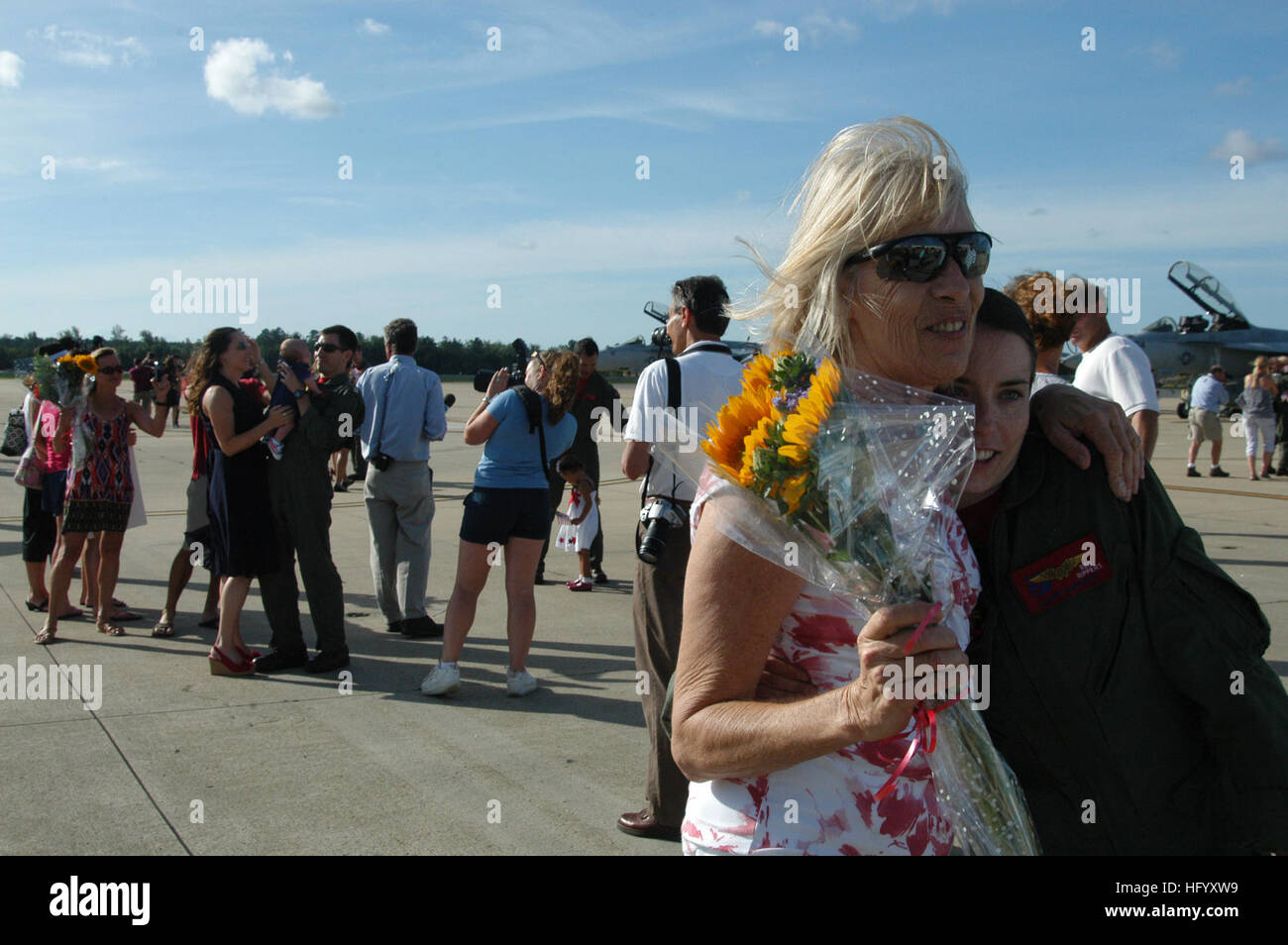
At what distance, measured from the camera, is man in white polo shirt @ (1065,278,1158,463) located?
639 centimetres

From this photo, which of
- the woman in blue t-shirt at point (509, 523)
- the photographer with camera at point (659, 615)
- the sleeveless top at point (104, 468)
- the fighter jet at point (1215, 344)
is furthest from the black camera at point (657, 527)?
the fighter jet at point (1215, 344)

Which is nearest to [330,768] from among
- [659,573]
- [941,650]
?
[659,573]

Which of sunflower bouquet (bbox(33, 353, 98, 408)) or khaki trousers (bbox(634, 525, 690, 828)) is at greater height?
sunflower bouquet (bbox(33, 353, 98, 408))

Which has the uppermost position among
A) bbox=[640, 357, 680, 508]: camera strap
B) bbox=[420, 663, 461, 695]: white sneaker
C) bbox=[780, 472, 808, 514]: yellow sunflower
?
bbox=[640, 357, 680, 508]: camera strap

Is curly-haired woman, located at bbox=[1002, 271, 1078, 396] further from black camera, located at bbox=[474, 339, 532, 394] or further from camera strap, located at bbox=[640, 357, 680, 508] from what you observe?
black camera, located at bbox=[474, 339, 532, 394]

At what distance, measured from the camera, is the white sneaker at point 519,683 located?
579 centimetres

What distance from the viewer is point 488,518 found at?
18.9ft

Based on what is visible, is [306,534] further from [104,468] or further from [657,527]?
[657,527]

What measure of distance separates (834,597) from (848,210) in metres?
0.64

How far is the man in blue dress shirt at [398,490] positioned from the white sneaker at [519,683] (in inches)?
63.5

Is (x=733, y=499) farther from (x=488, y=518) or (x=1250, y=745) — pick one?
(x=488, y=518)

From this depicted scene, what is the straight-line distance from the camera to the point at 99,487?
7.18m

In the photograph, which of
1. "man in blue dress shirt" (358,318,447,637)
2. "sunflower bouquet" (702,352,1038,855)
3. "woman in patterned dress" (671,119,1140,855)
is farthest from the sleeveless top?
"sunflower bouquet" (702,352,1038,855)
